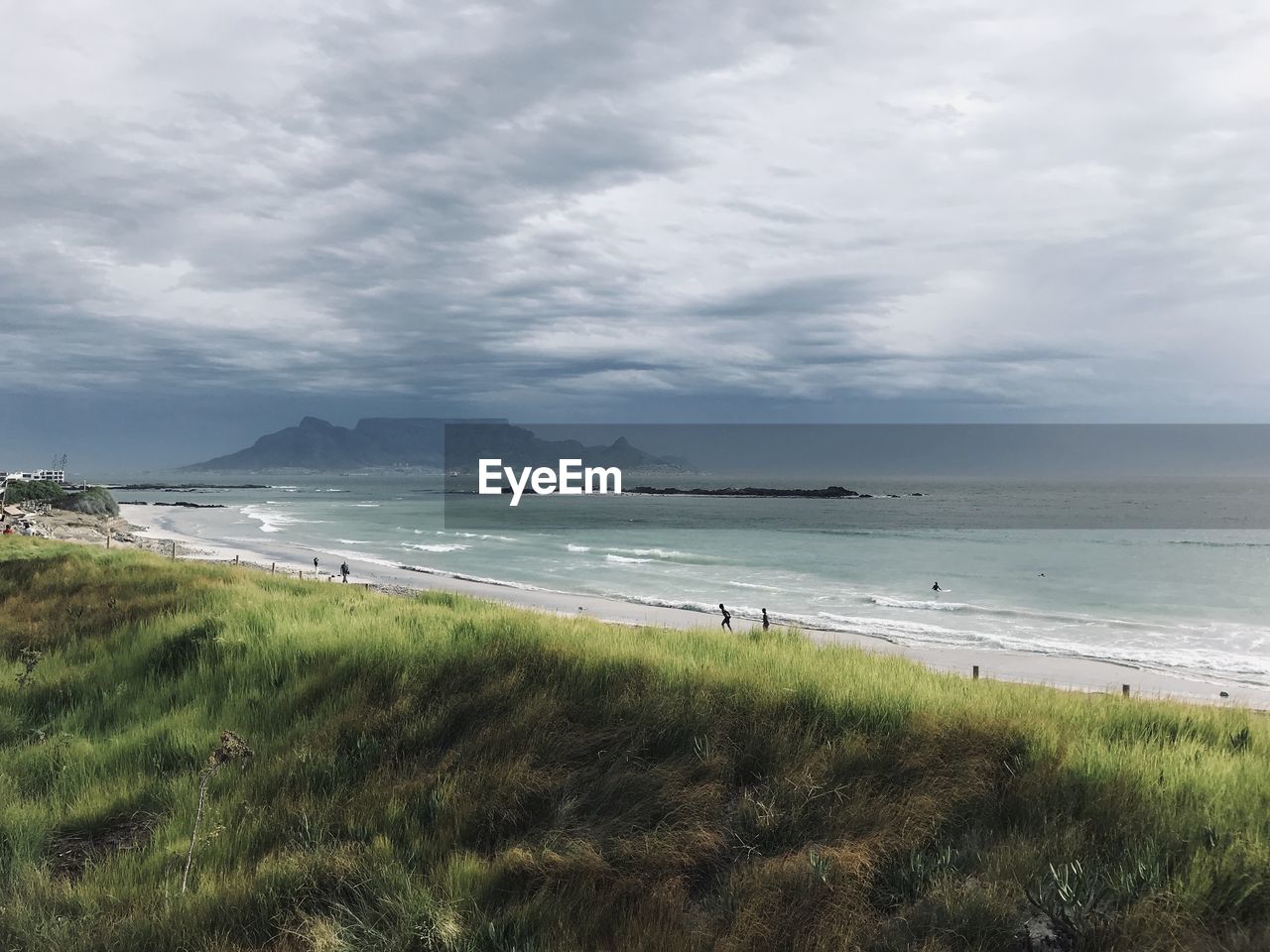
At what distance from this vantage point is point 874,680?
6.26m

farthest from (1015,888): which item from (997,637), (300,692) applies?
(997,637)

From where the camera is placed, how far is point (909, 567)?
196 ft

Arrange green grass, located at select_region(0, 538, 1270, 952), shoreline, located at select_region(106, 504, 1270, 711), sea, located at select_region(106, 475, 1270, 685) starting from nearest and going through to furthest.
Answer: green grass, located at select_region(0, 538, 1270, 952) < shoreline, located at select_region(106, 504, 1270, 711) < sea, located at select_region(106, 475, 1270, 685)

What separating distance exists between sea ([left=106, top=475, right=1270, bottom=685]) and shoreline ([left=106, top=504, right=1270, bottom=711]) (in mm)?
1152

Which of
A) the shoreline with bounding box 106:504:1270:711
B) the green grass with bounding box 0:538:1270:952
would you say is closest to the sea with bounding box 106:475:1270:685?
the shoreline with bounding box 106:504:1270:711

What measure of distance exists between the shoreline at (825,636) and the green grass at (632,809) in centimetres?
327

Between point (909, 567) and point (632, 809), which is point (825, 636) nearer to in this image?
point (632, 809)

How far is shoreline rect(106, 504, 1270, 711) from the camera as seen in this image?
23.0 meters

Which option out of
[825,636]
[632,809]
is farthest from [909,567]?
[632,809]

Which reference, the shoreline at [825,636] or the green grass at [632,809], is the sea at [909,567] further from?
the green grass at [632,809]

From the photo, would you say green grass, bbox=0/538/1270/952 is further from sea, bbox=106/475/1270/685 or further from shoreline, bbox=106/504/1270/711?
sea, bbox=106/475/1270/685

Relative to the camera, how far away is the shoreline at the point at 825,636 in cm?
2298

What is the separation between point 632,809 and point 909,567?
5895 cm

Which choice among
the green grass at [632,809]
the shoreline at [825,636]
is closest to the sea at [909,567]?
the shoreline at [825,636]
